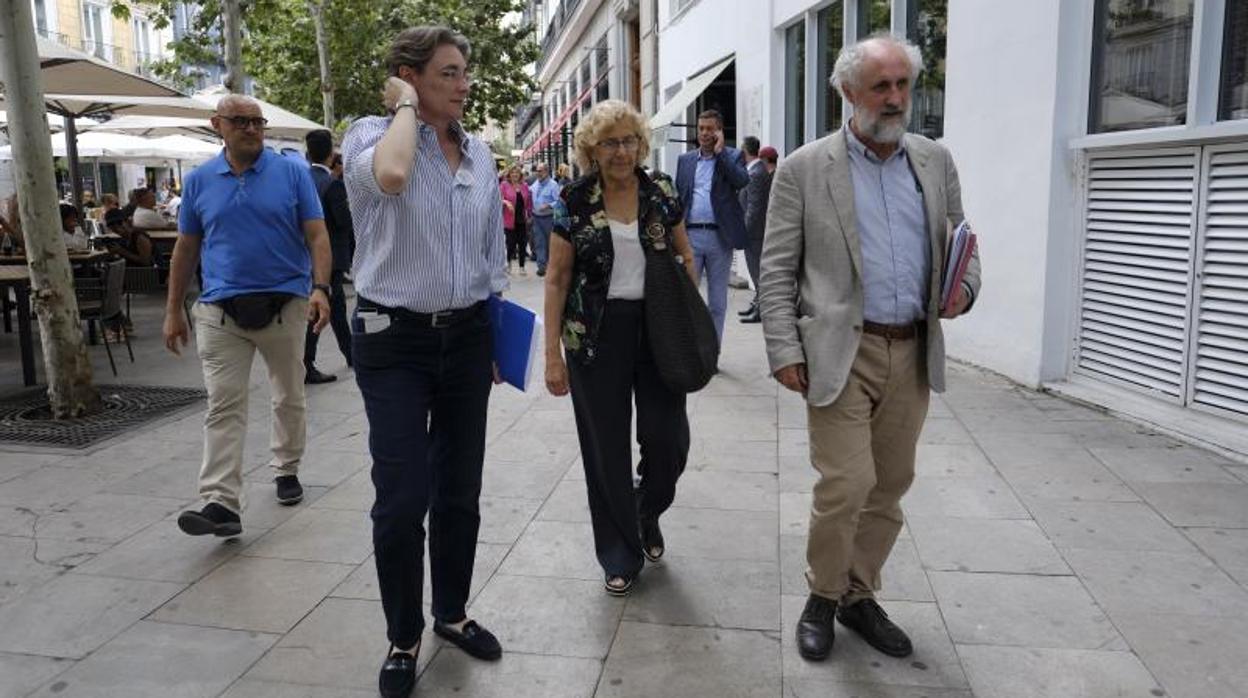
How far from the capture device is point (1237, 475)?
17.1 ft

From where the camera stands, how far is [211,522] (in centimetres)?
433

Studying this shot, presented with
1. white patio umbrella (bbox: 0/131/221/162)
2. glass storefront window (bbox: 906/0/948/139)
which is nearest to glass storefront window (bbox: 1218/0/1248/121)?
glass storefront window (bbox: 906/0/948/139)

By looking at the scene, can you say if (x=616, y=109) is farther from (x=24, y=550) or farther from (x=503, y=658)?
(x=24, y=550)

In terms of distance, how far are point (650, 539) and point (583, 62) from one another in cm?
2999

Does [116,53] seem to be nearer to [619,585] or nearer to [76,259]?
[76,259]

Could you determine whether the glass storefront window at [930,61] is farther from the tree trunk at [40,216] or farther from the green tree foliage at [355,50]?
the green tree foliage at [355,50]

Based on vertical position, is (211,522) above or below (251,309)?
below

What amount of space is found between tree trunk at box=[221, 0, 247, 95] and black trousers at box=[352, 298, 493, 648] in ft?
35.4

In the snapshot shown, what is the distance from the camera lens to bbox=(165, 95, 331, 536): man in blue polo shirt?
4.49 metres

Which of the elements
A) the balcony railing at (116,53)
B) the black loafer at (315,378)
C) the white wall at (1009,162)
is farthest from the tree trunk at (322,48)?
the balcony railing at (116,53)

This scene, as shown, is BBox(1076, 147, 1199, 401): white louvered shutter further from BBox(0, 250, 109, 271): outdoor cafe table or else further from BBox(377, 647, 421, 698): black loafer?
BBox(0, 250, 109, 271): outdoor cafe table

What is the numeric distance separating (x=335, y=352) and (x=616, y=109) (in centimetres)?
691

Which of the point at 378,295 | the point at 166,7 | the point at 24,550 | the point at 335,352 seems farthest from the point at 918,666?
the point at 166,7

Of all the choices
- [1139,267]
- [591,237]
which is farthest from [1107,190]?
[591,237]
